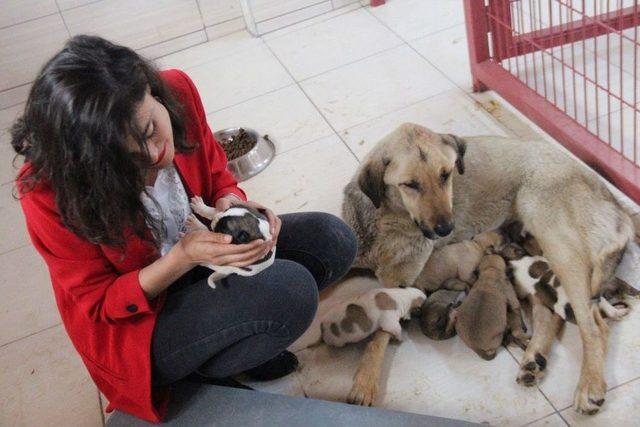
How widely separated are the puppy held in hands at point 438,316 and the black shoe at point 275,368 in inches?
20.2

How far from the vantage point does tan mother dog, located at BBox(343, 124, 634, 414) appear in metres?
2.32

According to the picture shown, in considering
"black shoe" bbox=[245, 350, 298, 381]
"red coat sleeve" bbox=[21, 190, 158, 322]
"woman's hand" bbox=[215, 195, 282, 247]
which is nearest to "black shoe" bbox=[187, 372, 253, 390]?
"black shoe" bbox=[245, 350, 298, 381]

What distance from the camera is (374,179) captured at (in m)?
2.57

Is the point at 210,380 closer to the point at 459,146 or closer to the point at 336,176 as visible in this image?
the point at 459,146

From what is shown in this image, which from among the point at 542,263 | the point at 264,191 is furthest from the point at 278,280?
the point at 264,191

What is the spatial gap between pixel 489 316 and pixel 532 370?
8.8 inches

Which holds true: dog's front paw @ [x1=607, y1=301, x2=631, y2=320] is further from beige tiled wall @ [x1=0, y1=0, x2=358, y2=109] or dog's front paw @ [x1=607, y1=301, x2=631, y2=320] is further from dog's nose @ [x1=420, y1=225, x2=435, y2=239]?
beige tiled wall @ [x1=0, y1=0, x2=358, y2=109]

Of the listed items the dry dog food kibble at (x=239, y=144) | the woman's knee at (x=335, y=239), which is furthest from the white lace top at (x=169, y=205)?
the dry dog food kibble at (x=239, y=144)

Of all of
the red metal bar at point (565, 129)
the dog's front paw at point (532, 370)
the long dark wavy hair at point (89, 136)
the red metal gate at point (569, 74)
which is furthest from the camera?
the red metal gate at point (569, 74)

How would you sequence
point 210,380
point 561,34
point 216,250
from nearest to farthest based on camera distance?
point 216,250
point 210,380
point 561,34

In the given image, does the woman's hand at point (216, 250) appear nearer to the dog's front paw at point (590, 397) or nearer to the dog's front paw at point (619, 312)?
the dog's front paw at point (590, 397)

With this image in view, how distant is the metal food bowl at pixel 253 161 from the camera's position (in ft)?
11.6

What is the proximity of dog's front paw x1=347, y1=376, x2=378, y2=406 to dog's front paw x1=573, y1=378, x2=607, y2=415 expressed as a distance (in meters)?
0.66

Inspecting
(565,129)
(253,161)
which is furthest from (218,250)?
(565,129)
